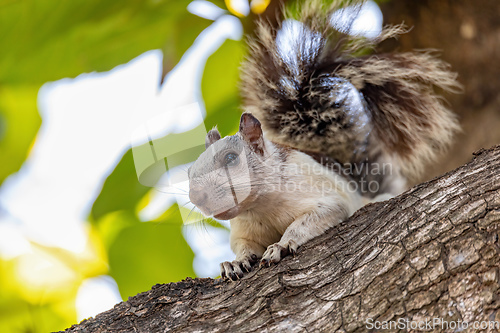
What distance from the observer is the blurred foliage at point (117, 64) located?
2.86 metres

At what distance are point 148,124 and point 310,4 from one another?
52.3 inches

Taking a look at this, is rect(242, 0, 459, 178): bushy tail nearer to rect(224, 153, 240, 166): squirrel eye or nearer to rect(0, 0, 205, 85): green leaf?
rect(0, 0, 205, 85): green leaf

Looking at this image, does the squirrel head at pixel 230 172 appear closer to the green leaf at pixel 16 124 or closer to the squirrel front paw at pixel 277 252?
the squirrel front paw at pixel 277 252

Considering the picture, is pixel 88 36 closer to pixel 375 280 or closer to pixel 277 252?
pixel 277 252

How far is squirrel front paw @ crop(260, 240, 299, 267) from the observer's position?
193cm

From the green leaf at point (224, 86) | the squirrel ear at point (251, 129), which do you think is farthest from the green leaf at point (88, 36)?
the squirrel ear at point (251, 129)

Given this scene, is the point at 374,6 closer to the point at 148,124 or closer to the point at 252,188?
the point at 252,188

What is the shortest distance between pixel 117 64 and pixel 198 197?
1.30m

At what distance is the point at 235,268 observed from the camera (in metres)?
2.00

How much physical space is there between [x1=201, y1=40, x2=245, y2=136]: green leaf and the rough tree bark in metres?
1.21

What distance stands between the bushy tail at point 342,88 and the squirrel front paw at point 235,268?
3.49 ft

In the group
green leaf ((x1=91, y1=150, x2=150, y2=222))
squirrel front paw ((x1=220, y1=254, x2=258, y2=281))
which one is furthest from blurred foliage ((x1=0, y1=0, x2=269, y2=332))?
squirrel front paw ((x1=220, y1=254, x2=258, y2=281))

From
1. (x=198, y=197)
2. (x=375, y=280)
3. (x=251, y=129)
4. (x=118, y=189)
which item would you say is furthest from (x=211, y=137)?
(x=375, y=280)

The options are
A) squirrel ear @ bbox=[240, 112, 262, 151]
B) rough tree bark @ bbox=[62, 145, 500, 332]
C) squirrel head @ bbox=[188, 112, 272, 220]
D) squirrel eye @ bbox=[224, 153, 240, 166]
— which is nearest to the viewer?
rough tree bark @ bbox=[62, 145, 500, 332]
